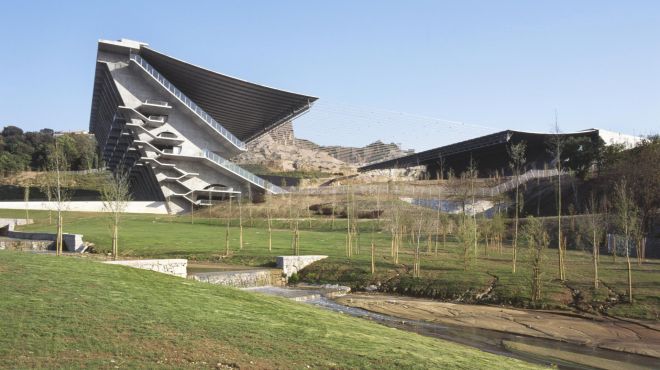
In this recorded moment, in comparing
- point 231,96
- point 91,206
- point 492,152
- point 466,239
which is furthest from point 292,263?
point 492,152

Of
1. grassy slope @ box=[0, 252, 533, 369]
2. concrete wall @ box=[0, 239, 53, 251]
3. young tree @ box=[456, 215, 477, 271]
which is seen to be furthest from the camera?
concrete wall @ box=[0, 239, 53, 251]

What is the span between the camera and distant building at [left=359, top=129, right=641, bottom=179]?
97.8m

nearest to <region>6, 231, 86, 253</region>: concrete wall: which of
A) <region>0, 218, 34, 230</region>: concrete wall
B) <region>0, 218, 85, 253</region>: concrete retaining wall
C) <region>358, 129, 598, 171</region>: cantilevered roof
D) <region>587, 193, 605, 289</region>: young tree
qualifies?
<region>0, 218, 85, 253</region>: concrete retaining wall

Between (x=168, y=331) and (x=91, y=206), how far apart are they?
6843 cm

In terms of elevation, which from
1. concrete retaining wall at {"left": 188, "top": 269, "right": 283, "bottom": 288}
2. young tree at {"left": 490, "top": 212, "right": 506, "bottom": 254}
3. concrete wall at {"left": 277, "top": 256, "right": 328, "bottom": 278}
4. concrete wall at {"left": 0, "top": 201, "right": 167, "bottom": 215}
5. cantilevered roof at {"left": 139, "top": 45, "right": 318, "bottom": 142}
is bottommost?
concrete retaining wall at {"left": 188, "top": 269, "right": 283, "bottom": 288}

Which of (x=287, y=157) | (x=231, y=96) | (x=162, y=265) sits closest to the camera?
(x=162, y=265)

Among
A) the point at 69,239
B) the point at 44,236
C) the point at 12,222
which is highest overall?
the point at 12,222

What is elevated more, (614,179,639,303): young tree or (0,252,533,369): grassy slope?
(614,179,639,303): young tree

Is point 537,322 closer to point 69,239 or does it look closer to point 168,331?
point 168,331

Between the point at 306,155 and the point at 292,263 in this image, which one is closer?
the point at 292,263

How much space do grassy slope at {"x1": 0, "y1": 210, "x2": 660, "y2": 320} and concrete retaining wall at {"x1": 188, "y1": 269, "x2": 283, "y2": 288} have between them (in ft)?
6.47

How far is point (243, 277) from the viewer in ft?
84.5

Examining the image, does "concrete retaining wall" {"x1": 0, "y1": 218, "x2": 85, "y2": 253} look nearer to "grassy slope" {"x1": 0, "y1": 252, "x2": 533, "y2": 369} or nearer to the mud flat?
the mud flat

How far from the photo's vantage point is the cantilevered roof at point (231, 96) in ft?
258
